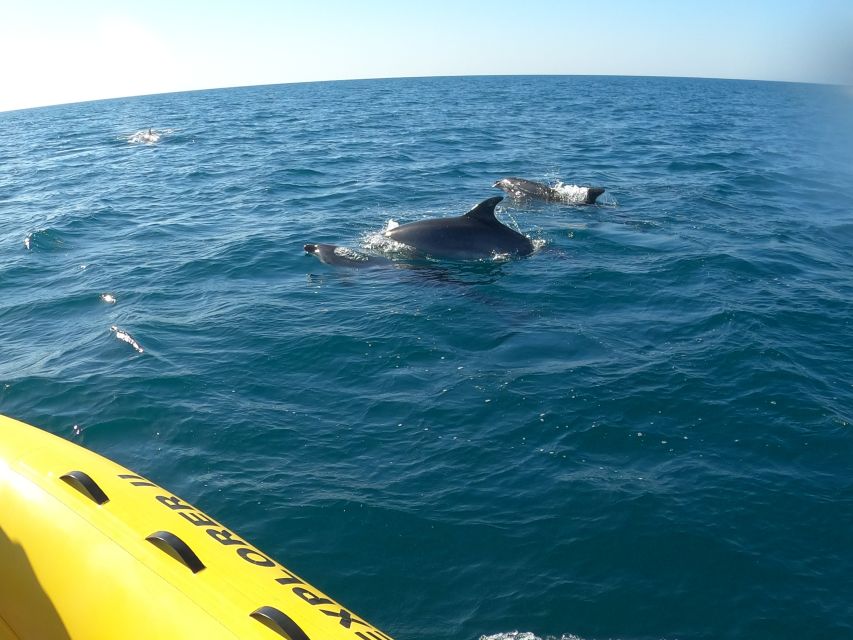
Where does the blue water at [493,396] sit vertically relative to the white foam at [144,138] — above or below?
below

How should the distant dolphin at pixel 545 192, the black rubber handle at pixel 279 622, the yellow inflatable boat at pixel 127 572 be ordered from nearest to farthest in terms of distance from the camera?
1. the black rubber handle at pixel 279 622
2. the yellow inflatable boat at pixel 127 572
3. the distant dolphin at pixel 545 192

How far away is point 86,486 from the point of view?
241 inches

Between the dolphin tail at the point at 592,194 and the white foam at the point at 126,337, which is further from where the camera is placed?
the dolphin tail at the point at 592,194

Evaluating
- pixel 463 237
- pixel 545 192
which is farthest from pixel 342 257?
pixel 545 192

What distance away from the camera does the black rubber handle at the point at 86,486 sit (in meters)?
6.07

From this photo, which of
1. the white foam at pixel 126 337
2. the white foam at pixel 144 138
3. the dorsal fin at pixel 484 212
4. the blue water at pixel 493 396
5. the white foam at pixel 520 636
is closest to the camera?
the white foam at pixel 520 636

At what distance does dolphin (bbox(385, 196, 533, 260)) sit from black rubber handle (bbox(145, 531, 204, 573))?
37.0ft

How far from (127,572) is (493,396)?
19.7 ft

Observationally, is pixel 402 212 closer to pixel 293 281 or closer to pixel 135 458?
pixel 293 281

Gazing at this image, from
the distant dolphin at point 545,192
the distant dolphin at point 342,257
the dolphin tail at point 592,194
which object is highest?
the distant dolphin at point 545,192

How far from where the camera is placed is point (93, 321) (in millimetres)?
13867

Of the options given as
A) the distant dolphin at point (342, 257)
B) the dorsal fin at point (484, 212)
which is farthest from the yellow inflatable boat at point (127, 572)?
the dorsal fin at point (484, 212)

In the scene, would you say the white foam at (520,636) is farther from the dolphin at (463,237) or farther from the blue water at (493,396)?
the dolphin at (463,237)

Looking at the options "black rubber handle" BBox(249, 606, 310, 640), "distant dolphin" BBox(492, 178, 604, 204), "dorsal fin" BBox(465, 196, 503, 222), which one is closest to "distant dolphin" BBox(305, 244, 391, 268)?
"dorsal fin" BBox(465, 196, 503, 222)
